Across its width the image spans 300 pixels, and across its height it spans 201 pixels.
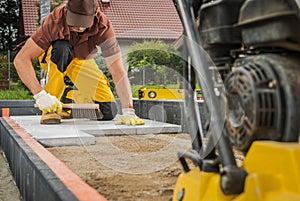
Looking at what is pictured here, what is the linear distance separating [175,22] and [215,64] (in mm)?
13297

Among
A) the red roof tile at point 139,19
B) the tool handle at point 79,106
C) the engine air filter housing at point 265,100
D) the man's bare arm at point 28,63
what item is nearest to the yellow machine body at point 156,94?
the tool handle at point 79,106

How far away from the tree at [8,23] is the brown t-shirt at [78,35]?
58.3 feet

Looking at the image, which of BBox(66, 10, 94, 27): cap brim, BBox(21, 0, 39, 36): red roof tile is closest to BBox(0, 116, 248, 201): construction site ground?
BBox(66, 10, 94, 27): cap brim

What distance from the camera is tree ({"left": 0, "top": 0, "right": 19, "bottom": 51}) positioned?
2095 cm

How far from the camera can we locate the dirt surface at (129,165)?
5.48 feet

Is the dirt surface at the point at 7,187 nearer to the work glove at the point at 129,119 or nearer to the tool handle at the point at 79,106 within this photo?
the work glove at the point at 129,119

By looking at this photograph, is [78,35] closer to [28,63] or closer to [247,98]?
[28,63]

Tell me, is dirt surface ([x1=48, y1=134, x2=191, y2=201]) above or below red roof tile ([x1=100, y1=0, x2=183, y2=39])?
below

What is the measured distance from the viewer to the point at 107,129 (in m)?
3.47

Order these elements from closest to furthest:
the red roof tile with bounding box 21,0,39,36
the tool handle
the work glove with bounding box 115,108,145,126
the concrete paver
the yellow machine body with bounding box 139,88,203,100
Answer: the concrete paver → the work glove with bounding box 115,108,145,126 → the tool handle → the yellow machine body with bounding box 139,88,203,100 → the red roof tile with bounding box 21,0,39,36

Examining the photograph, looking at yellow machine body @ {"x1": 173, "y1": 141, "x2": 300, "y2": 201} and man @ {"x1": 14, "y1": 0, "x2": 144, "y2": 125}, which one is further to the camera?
man @ {"x1": 14, "y1": 0, "x2": 144, "y2": 125}

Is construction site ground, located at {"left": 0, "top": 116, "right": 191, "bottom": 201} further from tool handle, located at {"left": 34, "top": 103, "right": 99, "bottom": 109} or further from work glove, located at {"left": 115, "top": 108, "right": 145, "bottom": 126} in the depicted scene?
tool handle, located at {"left": 34, "top": 103, "right": 99, "bottom": 109}

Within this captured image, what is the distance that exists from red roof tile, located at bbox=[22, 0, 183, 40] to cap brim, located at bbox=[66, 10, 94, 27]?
972 centimetres

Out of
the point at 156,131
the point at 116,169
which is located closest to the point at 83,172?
the point at 116,169
